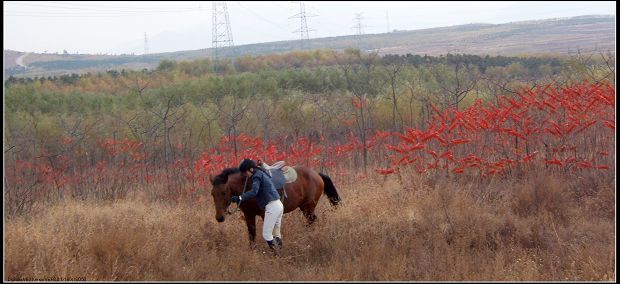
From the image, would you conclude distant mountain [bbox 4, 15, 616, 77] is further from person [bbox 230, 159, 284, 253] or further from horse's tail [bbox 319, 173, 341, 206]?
person [bbox 230, 159, 284, 253]

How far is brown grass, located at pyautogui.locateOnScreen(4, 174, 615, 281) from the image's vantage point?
6.93m

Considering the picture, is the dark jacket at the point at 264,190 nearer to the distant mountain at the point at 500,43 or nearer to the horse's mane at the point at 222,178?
the horse's mane at the point at 222,178

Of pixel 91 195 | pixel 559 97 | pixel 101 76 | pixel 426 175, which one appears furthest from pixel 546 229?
pixel 101 76

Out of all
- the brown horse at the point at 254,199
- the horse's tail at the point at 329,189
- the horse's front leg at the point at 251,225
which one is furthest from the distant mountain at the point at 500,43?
the horse's front leg at the point at 251,225

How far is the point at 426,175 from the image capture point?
1086 cm

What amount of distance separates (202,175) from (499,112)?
19.0 feet

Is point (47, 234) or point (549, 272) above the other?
point (47, 234)

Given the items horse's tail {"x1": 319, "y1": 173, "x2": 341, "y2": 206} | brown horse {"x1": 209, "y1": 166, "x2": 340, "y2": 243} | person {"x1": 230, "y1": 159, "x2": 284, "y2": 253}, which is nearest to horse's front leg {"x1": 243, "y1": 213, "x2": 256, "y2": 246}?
brown horse {"x1": 209, "y1": 166, "x2": 340, "y2": 243}

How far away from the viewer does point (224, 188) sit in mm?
7293

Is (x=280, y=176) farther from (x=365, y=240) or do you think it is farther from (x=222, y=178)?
(x=365, y=240)

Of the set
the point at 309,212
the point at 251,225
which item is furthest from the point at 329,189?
the point at 251,225

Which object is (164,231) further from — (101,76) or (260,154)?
(101,76)

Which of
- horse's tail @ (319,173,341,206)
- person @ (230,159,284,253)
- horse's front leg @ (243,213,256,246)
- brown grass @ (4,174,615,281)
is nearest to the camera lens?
brown grass @ (4,174,615,281)

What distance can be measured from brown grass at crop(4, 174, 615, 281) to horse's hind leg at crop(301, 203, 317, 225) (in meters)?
0.12
